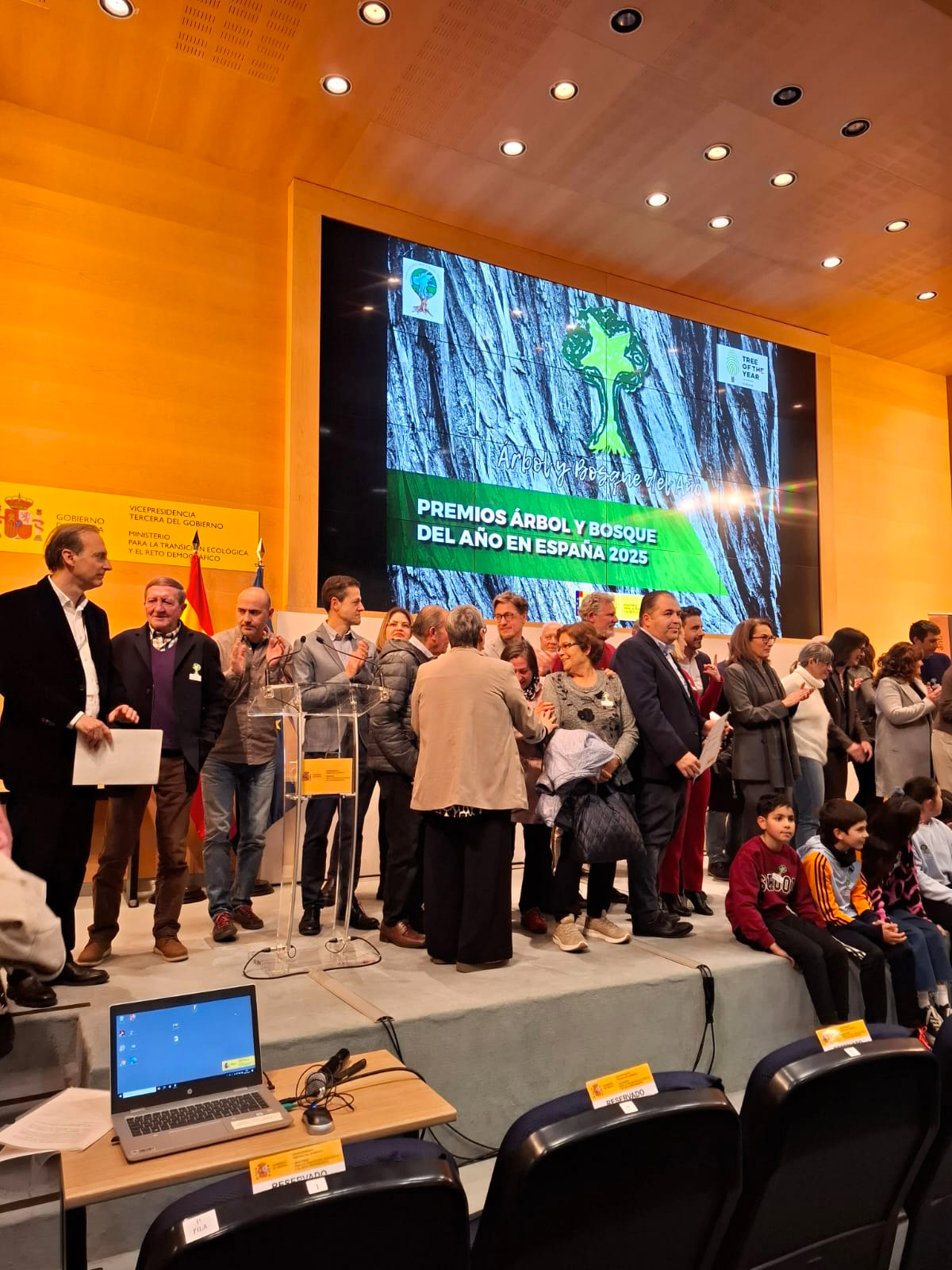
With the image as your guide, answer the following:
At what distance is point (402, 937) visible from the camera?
3756mm

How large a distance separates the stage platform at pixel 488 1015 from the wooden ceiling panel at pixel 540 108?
4.64 m

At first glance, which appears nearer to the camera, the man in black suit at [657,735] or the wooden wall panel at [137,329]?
the man in black suit at [657,735]

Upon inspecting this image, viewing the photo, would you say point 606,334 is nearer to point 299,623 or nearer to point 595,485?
point 595,485

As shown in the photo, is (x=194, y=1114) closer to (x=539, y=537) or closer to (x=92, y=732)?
(x=92, y=732)

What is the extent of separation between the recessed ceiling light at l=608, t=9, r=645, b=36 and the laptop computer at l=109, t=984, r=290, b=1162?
5.22 meters

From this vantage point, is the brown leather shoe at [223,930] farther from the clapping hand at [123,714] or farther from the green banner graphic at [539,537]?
the green banner graphic at [539,537]

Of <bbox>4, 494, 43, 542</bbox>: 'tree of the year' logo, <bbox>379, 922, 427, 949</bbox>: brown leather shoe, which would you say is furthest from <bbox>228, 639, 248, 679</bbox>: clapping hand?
<bbox>4, 494, 43, 542</bbox>: 'tree of the year' logo

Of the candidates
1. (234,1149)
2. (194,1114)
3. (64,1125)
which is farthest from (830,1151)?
(64,1125)

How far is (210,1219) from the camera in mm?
1057

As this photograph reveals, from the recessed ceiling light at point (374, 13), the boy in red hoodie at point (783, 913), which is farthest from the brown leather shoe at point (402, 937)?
the recessed ceiling light at point (374, 13)

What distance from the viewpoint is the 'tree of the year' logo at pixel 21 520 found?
17.1 feet

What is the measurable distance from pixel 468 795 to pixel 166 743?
1.19m

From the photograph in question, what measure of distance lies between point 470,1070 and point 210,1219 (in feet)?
6.79

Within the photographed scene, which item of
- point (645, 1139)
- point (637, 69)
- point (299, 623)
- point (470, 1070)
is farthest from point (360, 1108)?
point (637, 69)
